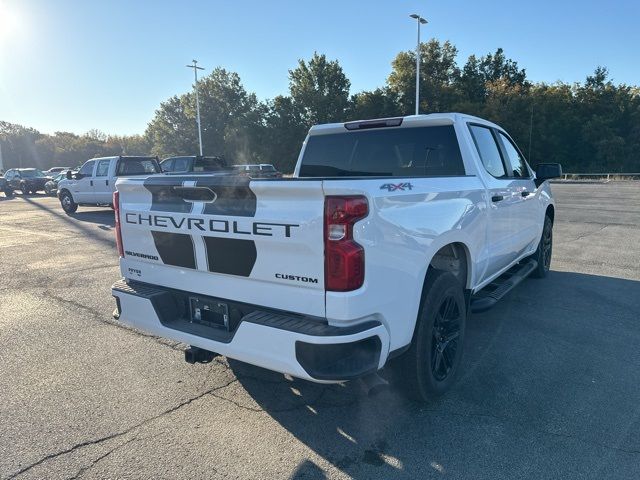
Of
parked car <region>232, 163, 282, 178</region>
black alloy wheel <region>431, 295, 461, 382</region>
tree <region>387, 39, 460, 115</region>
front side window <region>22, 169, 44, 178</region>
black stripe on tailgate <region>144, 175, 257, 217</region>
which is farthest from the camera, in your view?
tree <region>387, 39, 460, 115</region>

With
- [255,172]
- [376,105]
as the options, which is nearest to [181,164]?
[255,172]

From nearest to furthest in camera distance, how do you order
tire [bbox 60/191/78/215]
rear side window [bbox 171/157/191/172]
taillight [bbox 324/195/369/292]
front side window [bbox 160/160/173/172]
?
taillight [bbox 324/195/369/292] → rear side window [bbox 171/157/191/172] → tire [bbox 60/191/78/215] → front side window [bbox 160/160/173/172]

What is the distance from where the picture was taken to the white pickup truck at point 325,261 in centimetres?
245

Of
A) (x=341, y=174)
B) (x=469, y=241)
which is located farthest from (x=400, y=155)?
(x=469, y=241)

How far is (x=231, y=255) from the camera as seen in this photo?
2.83 metres

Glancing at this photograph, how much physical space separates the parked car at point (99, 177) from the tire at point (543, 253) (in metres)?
11.9

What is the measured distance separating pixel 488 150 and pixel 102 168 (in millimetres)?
14706

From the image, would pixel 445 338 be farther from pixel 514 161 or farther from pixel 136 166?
pixel 136 166

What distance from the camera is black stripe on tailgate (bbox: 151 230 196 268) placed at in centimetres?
307

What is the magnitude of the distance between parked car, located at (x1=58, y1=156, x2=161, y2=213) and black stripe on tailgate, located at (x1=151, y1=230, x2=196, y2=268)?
40.3 ft

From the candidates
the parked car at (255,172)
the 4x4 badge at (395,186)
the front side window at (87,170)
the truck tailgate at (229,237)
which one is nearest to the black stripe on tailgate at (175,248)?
the truck tailgate at (229,237)

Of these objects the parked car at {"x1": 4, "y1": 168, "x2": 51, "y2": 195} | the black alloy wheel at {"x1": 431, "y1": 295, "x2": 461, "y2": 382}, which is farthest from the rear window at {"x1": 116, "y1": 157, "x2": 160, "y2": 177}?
the parked car at {"x1": 4, "y1": 168, "x2": 51, "y2": 195}

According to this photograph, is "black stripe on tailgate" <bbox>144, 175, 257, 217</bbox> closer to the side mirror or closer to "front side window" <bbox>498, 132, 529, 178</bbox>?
"front side window" <bbox>498, 132, 529, 178</bbox>

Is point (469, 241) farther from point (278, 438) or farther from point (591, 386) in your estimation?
point (278, 438)
